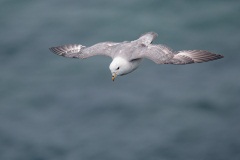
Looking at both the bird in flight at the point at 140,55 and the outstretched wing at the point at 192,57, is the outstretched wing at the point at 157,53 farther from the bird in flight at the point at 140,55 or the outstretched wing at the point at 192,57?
the outstretched wing at the point at 192,57

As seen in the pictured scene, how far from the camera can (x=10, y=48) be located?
119 ft

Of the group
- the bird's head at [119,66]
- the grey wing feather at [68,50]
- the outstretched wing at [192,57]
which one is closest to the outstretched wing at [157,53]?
the outstretched wing at [192,57]

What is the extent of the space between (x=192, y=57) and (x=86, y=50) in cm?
465

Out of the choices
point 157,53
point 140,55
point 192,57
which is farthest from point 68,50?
point 192,57

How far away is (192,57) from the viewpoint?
27016mm

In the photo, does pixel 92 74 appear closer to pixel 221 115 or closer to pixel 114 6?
pixel 114 6

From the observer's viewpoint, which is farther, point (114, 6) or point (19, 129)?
point (114, 6)

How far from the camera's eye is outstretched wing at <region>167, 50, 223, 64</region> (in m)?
26.5

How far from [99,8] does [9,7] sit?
5203 millimetres

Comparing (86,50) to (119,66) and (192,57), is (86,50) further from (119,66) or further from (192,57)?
(192,57)

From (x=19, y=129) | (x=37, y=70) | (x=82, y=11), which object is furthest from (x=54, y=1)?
(x=19, y=129)

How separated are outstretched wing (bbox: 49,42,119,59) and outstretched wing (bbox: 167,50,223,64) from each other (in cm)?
284

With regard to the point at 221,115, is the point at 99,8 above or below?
above

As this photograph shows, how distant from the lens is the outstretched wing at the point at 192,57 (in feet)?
87.0
